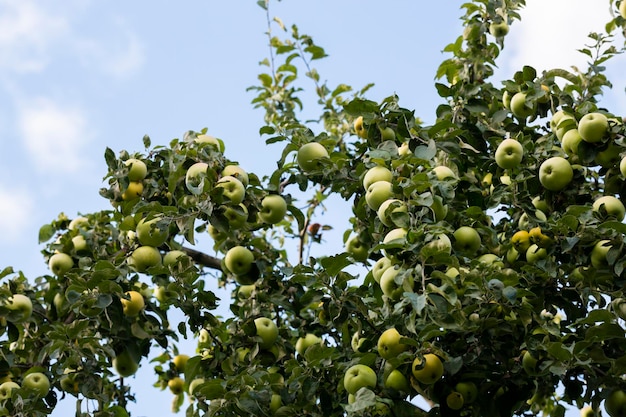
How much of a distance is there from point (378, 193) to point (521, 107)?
119 centimetres

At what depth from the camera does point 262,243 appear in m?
4.26

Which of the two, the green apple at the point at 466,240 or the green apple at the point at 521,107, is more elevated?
the green apple at the point at 521,107

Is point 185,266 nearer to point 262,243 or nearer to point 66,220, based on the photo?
point 262,243

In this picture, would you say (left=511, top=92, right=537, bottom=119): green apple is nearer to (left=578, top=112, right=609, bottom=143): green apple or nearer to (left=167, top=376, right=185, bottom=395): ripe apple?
(left=578, top=112, right=609, bottom=143): green apple

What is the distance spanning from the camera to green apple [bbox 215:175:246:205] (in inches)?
131

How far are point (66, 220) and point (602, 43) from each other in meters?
3.24

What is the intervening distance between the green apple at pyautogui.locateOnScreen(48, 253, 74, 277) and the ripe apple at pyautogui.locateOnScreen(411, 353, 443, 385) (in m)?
2.31

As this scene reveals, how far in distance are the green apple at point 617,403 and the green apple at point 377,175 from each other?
3.91ft

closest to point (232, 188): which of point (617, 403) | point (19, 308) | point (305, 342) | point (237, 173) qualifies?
point (237, 173)

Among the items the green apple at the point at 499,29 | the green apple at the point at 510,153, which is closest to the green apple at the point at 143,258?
the green apple at the point at 510,153

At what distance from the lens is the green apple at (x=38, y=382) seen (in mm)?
3627

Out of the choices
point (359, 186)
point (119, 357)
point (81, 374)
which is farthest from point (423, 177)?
point (119, 357)

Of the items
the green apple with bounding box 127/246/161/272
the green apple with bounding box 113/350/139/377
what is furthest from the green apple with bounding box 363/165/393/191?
the green apple with bounding box 113/350/139/377

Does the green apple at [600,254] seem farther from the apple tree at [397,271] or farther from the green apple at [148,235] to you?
the green apple at [148,235]
